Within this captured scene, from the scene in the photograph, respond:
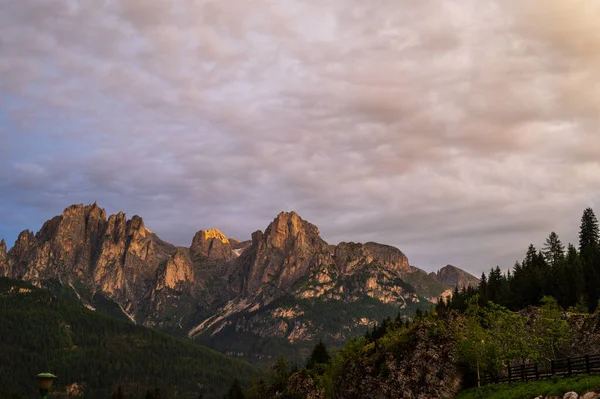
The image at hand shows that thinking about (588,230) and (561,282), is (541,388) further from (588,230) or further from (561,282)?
(588,230)

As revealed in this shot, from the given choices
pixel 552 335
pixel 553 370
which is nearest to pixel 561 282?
pixel 552 335

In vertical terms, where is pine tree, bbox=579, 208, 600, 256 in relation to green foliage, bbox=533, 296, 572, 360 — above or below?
above

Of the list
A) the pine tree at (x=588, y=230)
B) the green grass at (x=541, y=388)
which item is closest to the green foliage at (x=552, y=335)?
the green grass at (x=541, y=388)

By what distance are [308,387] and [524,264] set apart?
74.2m

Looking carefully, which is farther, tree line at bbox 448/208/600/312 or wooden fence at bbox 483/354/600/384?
tree line at bbox 448/208/600/312

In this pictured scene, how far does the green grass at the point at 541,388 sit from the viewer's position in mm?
60719

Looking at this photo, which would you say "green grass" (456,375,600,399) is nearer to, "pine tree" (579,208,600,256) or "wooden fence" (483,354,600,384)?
"wooden fence" (483,354,600,384)

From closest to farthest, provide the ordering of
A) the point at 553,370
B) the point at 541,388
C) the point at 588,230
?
the point at 541,388, the point at 553,370, the point at 588,230

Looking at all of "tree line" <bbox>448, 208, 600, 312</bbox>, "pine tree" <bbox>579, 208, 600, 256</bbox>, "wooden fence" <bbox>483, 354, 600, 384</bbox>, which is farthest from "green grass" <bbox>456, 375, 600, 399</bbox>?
"pine tree" <bbox>579, 208, 600, 256</bbox>

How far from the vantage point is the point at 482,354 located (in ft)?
324

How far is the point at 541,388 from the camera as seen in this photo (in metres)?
67.9

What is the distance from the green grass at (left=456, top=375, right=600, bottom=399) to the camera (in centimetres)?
6072

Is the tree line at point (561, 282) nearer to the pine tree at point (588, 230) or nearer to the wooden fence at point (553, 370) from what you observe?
Result: the pine tree at point (588, 230)

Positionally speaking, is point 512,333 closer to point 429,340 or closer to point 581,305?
point 429,340
